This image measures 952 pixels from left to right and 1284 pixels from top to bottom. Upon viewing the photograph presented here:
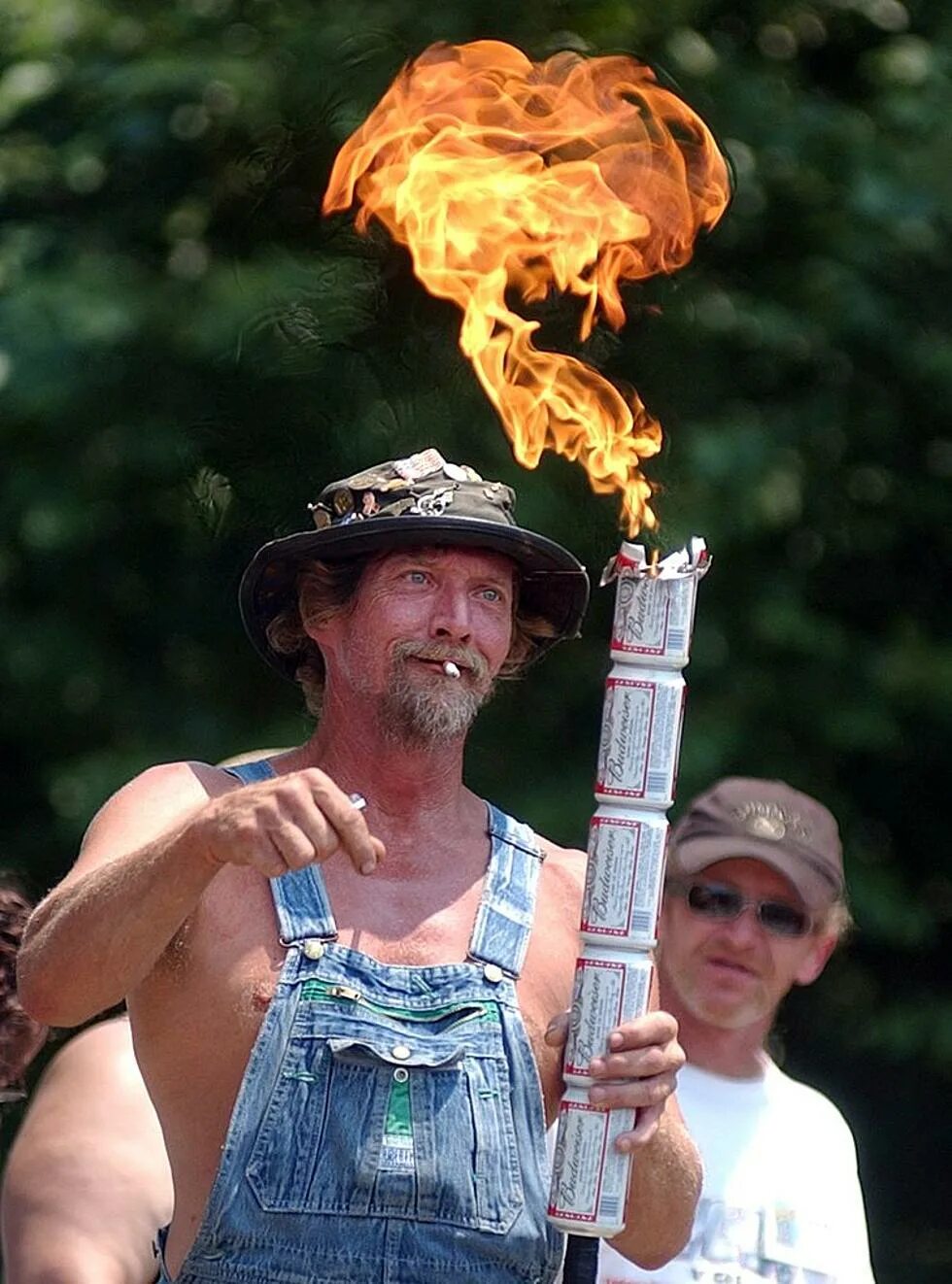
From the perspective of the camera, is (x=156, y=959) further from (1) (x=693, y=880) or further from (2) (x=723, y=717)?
(2) (x=723, y=717)

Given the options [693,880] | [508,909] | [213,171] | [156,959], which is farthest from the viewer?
[213,171]

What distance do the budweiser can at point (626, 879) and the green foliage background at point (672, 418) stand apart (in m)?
2.61

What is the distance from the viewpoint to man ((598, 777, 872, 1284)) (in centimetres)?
416

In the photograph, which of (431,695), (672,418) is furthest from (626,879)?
(672,418)

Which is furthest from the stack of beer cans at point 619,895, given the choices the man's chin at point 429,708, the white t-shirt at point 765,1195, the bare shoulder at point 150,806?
the white t-shirt at point 765,1195

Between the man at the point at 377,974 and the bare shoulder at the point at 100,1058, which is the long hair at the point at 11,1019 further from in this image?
the man at the point at 377,974

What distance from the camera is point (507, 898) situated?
3490 mm

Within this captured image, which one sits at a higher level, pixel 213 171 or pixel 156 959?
pixel 213 171

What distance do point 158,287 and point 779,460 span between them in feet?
5.00

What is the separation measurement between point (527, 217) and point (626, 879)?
1.02 metres

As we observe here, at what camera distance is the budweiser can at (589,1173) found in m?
3.11

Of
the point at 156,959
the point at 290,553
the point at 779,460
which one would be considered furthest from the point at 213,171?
the point at 156,959

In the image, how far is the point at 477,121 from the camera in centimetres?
→ 385

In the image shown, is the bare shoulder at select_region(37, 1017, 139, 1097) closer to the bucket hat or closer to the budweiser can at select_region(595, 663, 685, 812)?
the bucket hat
